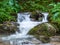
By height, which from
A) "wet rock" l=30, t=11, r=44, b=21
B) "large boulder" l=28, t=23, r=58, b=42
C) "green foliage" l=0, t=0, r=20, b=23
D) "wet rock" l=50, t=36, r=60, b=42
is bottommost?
"wet rock" l=50, t=36, r=60, b=42

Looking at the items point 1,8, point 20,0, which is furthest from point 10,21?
point 20,0

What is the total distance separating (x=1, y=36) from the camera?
9.32m

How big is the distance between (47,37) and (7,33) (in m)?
2.00

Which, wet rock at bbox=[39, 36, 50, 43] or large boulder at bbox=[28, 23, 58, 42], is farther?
large boulder at bbox=[28, 23, 58, 42]

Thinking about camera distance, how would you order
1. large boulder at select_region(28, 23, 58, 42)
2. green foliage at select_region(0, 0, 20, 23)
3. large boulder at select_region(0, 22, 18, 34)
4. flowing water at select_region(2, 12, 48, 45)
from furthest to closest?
green foliage at select_region(0, 0, 20, 23), large boulder at select_region(0, 22, 18, 34), large boulder at select_region(28, 23, 58, 42), flowing water at select_region(2, 12, 48, 45)

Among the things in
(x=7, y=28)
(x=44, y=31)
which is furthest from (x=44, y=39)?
(x=7, y=28)

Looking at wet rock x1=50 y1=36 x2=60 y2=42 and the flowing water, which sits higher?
the flowing water

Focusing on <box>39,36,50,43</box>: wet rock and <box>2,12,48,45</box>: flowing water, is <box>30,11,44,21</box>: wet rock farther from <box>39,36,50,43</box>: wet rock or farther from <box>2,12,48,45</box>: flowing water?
<box>39,36,50,43</box>: wet rock

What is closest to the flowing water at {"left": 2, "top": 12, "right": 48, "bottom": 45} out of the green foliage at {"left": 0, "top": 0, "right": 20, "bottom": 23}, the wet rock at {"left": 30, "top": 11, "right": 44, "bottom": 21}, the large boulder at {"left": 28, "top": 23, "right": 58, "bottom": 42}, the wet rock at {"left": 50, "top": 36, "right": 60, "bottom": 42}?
the wet rock at {"left": 30, "top": 11, "right": 44, "bottom": 21}

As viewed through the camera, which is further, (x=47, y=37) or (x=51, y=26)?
Answer: (x=51, y=26)

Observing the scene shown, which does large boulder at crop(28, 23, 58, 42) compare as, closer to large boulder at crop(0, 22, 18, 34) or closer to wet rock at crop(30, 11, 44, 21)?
large boulder at crop(0, 22, 18, 34)

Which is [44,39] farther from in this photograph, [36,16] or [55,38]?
[36,16]

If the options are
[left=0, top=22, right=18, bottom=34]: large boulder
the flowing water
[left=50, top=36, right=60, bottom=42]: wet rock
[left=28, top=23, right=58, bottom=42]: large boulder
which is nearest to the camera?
the flowing water

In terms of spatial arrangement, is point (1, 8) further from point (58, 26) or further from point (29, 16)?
point (58, 26)
